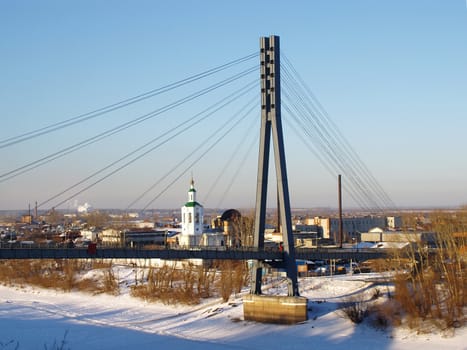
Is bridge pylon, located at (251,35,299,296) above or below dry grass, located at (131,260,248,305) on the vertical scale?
above

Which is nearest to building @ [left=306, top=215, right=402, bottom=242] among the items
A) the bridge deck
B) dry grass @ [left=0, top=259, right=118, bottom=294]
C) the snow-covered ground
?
dry grass @ [left=0, top=259, right=118, bottom=294]

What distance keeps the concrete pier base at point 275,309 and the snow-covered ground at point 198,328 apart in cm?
51

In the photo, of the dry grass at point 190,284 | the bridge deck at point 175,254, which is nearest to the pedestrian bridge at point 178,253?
the bridge deck at point 175,254

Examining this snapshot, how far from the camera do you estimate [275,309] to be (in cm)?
3903

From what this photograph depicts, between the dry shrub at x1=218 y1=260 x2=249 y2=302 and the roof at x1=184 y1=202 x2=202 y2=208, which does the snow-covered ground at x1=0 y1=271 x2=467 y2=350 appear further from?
the roof at x1=184 y1=202 x2=202 y2=208

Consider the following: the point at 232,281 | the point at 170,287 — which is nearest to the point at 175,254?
the point at 232,281

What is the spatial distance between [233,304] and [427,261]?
12476mm

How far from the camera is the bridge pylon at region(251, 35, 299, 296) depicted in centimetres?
3759

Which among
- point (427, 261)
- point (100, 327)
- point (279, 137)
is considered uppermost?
point (279, 137)

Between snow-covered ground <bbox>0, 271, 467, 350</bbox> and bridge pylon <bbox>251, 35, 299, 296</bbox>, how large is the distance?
3.35m

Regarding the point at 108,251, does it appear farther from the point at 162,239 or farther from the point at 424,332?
the point at 162,239

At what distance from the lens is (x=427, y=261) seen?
1618 inches

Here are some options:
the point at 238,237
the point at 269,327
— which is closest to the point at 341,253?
the point at 269,327

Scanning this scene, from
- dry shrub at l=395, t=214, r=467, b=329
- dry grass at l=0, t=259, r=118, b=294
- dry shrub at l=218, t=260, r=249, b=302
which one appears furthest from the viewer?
dry grass at l=0, t=259, r=118, b=294
